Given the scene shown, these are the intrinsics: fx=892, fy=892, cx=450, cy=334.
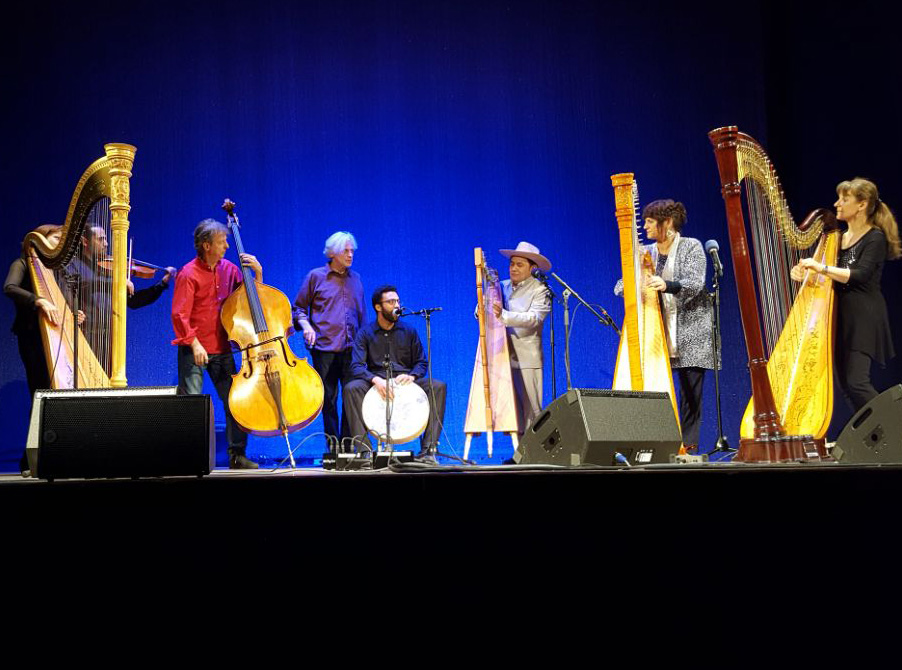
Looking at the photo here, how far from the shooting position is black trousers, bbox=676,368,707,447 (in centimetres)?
512

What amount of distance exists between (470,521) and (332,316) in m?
3.60

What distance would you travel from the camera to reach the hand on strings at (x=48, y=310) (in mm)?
4922

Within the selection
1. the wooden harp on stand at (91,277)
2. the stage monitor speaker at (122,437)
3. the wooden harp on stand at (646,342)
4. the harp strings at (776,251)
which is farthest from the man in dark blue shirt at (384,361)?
the stage monitor speaker at (122,437)

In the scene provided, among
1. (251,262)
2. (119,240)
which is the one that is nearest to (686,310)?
(251,262)

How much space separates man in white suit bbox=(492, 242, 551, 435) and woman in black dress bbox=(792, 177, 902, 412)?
1573 mm

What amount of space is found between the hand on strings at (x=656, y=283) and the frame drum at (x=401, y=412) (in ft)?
5.00

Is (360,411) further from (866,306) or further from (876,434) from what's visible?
(876,434)

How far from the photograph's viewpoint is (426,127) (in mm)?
6773

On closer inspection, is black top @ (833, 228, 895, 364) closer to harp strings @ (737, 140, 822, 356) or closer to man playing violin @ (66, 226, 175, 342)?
harp strings @ (737, 140, 822, 356)

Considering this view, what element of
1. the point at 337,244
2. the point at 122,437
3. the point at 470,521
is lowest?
the point at 470,521

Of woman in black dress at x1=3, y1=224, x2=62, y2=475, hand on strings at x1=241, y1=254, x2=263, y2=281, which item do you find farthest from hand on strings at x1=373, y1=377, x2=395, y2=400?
woman in black dress at x1=3, y1=224, x2=62, y2=475

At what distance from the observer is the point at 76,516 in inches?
83.7

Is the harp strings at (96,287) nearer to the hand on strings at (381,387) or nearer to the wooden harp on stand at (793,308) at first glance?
the hand on strings at (381,387)

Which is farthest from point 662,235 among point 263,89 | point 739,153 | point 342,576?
point 342,576
